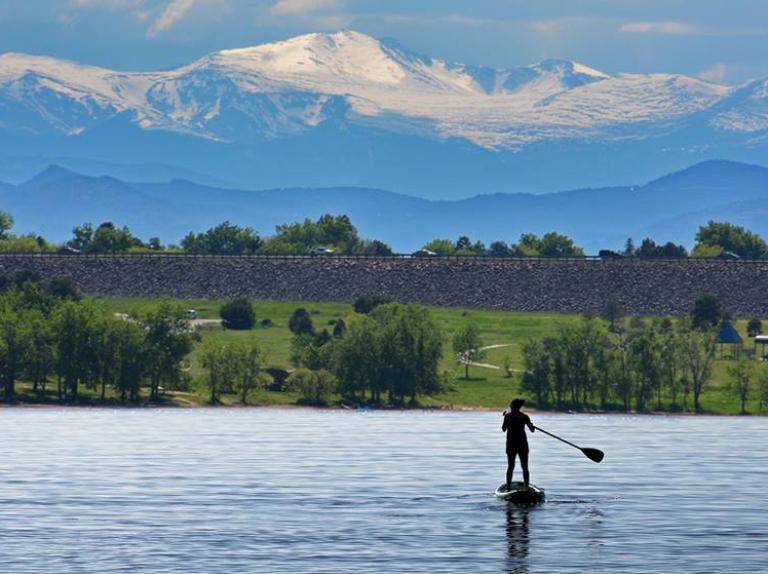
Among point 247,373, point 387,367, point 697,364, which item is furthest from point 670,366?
point 247,373

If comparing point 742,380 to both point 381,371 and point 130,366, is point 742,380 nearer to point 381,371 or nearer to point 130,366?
point 381,371

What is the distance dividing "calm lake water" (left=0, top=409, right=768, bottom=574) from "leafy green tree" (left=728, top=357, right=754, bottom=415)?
209ft

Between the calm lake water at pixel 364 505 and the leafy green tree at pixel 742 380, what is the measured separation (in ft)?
209

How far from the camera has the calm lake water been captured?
56.0m

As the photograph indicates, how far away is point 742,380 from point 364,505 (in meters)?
124

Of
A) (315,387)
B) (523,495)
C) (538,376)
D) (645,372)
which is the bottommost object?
(523,495)

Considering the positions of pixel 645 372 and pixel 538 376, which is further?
pixel 645 372

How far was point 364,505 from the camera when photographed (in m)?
71.7

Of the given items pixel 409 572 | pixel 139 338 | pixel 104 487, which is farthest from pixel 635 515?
pixel 139 338

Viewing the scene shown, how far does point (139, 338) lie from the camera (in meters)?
189

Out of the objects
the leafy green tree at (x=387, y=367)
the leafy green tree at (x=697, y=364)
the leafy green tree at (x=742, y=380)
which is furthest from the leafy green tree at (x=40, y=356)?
the leafy green tree at (x=742, y=380)

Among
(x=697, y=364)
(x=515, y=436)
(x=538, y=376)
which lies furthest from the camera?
(x=697, y=364)

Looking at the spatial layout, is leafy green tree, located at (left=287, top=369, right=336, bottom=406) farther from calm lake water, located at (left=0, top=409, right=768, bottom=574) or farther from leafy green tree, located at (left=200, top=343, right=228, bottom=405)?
calm lake water, located at (left=0, top=409, right=768, bottom=574)

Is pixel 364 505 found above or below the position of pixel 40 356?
below
